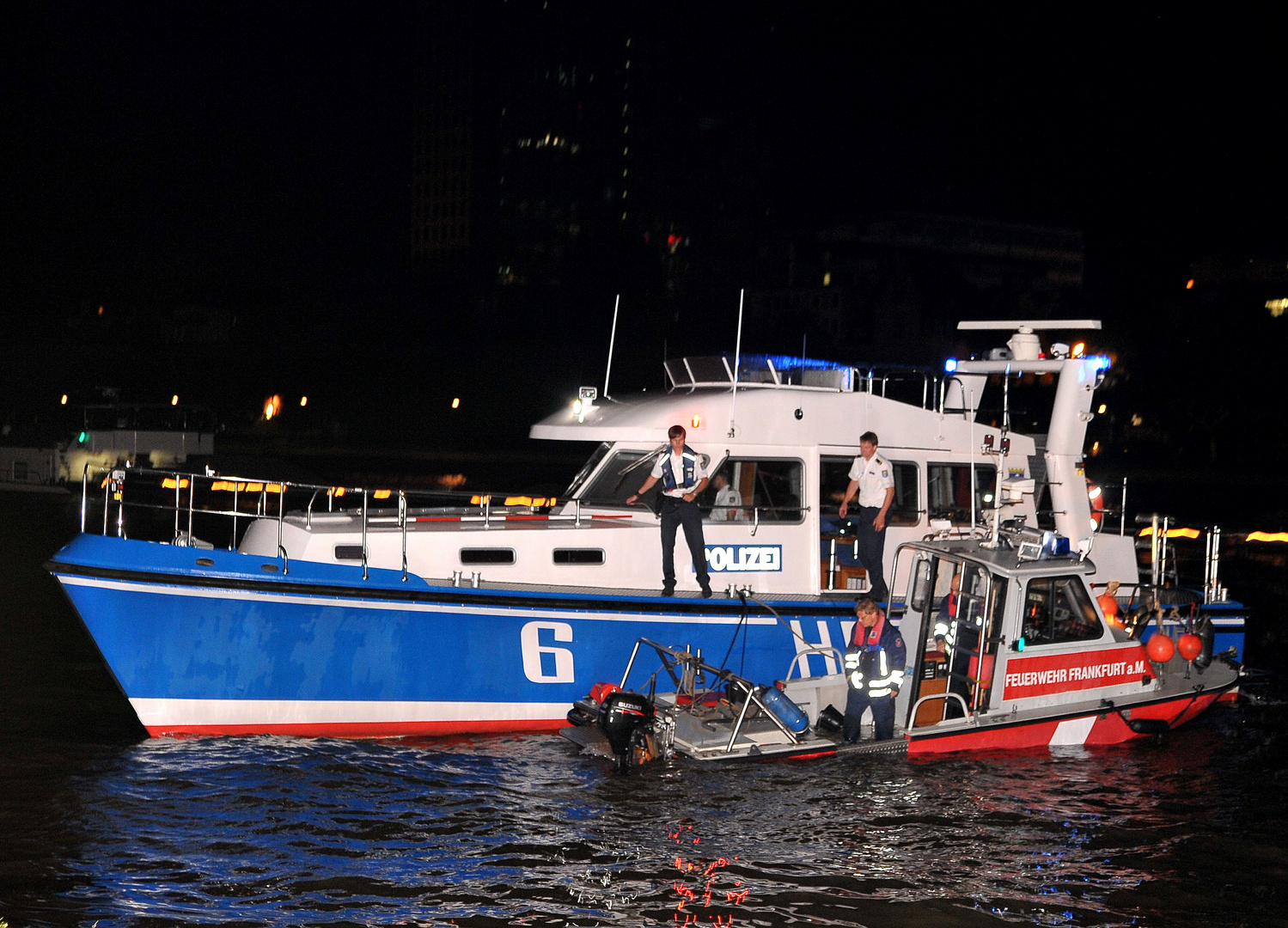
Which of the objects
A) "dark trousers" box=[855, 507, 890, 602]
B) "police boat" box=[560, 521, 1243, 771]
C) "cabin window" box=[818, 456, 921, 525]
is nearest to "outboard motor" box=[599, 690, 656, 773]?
"police boat" box=[560, 521, 1243, 771]

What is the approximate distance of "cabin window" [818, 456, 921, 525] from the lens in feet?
37.3

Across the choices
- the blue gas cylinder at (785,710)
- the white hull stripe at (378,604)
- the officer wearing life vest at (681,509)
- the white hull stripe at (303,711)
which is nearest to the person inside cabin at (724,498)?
the officer wearing life vest at (681,509)

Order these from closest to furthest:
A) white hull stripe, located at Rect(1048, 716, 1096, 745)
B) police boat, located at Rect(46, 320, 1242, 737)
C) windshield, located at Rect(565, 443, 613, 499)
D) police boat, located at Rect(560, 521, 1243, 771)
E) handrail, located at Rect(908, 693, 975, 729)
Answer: police boat, located at Rect(46, 320, 1242, 737) < police boat, located at Rect(560, 521, 1243, 771) < handrail, located at Rect(908, 693, 975, 729) < white hull stripe, located at Rect(1048, 716, 1096, 745) < windshield, located at Rect(565, 443, 613, 499)

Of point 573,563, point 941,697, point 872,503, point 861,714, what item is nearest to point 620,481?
point 573,563

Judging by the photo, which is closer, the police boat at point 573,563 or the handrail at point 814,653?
the police boat at point 573,563

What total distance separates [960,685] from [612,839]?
3.72 m

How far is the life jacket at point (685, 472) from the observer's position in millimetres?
10523

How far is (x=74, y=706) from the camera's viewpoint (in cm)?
1126

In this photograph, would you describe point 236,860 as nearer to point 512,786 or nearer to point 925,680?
point 512,786

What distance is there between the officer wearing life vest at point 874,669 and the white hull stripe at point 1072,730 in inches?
65.1

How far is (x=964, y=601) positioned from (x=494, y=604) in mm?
3996

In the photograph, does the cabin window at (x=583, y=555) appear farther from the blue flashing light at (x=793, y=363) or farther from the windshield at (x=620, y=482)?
the blue flashing light at (x=793, y=363)

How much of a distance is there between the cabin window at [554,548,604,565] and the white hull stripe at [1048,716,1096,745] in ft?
13.6

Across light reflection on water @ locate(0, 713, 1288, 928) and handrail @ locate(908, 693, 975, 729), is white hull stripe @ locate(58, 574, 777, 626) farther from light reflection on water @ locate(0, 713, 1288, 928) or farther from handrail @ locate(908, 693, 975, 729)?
handrail @ locate(908, 693, 975, 729)
